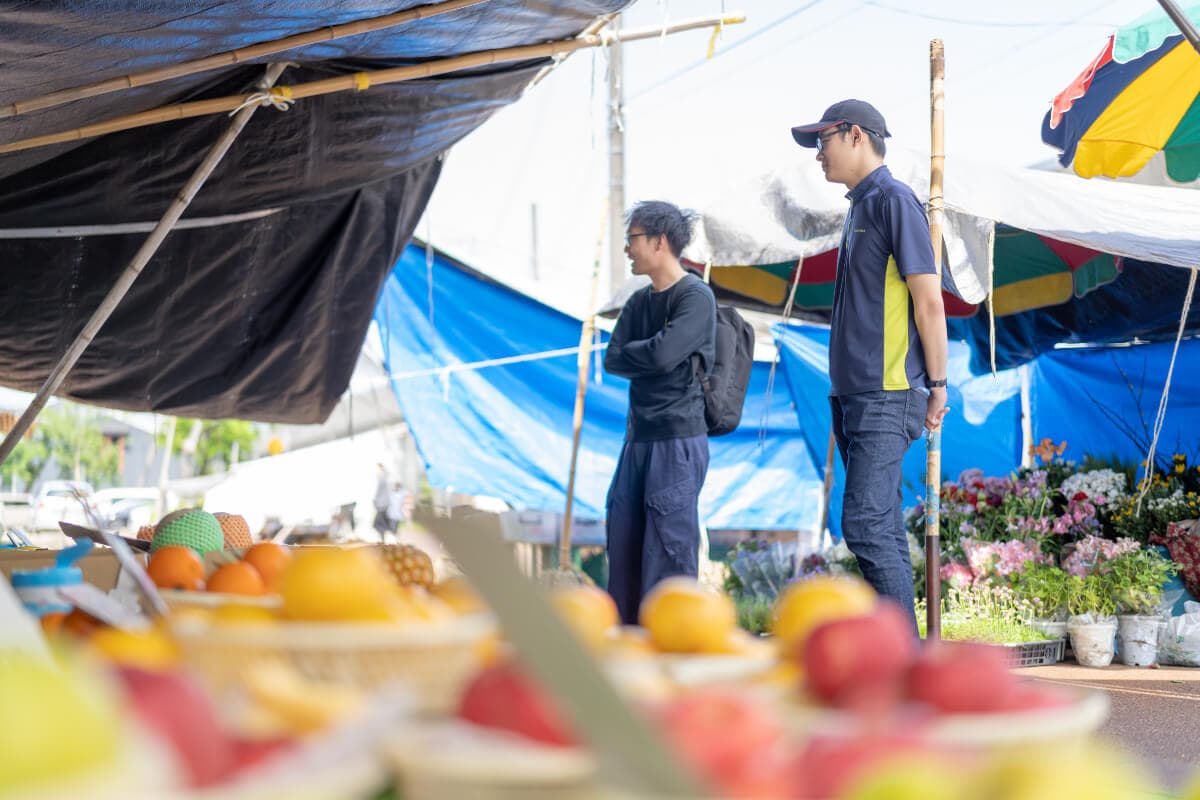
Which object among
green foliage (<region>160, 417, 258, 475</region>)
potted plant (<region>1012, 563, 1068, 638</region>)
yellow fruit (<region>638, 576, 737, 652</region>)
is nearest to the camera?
yellow fruit (<region>638, 576, 737, 652</region>)

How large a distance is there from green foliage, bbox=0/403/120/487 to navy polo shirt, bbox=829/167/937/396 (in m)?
35.7

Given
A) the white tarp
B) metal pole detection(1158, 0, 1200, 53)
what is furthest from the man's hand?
the white tarp

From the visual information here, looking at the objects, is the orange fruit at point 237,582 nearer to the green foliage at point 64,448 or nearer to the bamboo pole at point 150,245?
the bamboo pole at point 150,245

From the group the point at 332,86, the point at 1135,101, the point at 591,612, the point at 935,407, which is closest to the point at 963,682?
the point at 591,612

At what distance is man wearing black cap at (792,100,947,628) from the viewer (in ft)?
10.1

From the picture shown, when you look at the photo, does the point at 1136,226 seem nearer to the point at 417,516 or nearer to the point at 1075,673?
the point at 1075,673

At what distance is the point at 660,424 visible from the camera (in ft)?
12.0

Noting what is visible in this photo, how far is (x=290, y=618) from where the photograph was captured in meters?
0.85

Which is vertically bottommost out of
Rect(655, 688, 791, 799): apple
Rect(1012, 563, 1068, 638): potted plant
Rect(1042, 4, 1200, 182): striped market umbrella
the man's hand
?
Rect(1012, 563, 1068, 638): potted plant

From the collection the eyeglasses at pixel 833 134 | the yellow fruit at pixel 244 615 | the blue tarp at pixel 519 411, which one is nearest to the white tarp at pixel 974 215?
the eyeglasses at pixel 833 134

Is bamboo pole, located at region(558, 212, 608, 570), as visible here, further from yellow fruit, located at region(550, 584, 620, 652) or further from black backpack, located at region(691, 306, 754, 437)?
yellow fruit, located at region(550, 584, 620, 652)

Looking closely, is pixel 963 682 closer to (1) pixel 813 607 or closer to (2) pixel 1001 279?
(1) pixel 813 607

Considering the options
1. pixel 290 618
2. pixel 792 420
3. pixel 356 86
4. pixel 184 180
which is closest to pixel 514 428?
pixel 792 420

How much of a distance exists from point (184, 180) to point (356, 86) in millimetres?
1037
